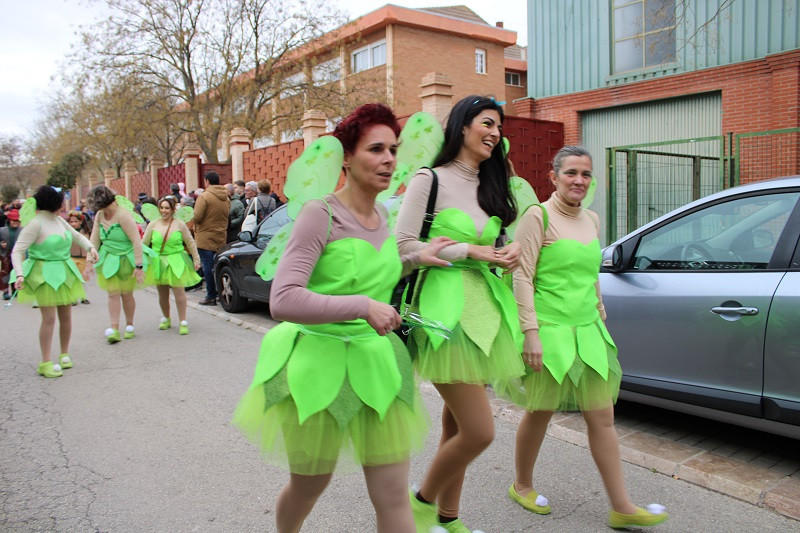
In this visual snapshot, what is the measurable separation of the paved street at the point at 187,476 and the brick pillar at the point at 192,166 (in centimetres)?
1827

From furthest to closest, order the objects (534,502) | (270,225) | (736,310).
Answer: (270,225)
(736,310)
(534,502)

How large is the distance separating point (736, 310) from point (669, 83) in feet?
33.6

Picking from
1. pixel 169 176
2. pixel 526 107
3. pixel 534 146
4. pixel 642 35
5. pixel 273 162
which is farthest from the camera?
pixel 169 176

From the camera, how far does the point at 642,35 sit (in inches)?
521

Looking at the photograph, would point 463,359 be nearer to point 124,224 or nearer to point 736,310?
point 736,310

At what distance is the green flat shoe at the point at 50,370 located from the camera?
22.1 ft

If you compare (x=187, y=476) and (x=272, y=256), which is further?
(x=187, y=476)

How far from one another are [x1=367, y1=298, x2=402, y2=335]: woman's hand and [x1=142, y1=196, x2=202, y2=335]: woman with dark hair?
7.13 metres

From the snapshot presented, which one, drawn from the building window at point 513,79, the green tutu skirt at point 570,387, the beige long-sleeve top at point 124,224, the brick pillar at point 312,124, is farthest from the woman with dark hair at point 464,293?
the building window at point 513,79

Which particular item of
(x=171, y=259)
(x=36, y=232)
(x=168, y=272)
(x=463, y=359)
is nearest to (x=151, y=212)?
(x=171, y=259)

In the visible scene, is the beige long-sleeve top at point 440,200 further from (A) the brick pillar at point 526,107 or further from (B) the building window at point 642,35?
(A) the brick pillar at point 526,107

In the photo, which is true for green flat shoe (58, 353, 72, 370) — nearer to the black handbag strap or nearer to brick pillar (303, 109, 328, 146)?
the black handbag strap

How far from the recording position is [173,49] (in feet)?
82.4

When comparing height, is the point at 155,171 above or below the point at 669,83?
below
